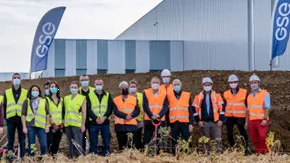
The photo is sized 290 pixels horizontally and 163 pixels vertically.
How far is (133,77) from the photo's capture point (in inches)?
878

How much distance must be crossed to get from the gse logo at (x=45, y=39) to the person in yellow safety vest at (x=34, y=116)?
13877mm

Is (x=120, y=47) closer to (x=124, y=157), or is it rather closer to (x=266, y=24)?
(x=266, y=24)

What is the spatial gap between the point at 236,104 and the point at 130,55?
34.3 metres

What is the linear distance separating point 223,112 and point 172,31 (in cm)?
3620

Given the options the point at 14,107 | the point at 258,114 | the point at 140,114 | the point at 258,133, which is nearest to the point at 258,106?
the point at 258,114

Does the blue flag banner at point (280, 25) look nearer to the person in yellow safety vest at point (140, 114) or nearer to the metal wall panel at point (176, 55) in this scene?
the person in yellow safety vest at point (140, 114)

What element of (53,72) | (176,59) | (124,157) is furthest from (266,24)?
(124,157)

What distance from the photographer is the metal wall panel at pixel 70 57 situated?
47781 millimetres

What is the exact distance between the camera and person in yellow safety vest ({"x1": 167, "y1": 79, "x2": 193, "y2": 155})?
13750 mm

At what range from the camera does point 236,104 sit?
14266 millimetres

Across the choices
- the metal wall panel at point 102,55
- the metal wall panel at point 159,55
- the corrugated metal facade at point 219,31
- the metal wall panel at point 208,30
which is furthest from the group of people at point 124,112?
the metal wall panel at point 102,55

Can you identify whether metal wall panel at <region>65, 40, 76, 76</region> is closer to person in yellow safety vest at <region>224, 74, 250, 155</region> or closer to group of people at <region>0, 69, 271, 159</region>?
group of people at <region>0, 69, 271, 159</region>

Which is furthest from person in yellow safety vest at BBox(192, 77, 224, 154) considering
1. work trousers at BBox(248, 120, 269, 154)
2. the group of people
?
work trousers at BBox(248, 120, 269, 154)

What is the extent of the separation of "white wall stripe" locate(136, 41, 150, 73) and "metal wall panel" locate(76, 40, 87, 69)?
385 cm
